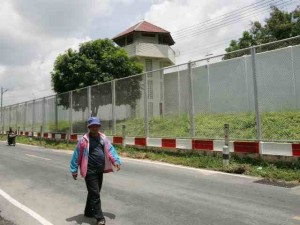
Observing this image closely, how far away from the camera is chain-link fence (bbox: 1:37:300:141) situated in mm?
11008

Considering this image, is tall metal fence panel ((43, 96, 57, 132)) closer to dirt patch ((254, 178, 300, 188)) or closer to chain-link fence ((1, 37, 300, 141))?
chain-link fence ((1, 37, 300, 141))

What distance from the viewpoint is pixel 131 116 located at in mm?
17516

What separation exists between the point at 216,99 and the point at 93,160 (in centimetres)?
787

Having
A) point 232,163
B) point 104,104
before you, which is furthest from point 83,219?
point 104,104

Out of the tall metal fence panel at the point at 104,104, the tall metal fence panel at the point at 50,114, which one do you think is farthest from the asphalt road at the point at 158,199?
the tall metal fence panel at the point at 50,114

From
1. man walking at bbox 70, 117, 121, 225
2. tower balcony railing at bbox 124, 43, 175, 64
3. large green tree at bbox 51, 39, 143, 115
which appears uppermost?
tower balcony railing at bbox 124, 43, 175, 64

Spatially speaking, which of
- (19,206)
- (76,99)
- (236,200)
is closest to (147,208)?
(236,200)

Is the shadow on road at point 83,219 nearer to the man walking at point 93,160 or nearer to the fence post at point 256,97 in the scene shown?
the man walking at point 93,160

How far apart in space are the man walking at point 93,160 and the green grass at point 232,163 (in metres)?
5.05

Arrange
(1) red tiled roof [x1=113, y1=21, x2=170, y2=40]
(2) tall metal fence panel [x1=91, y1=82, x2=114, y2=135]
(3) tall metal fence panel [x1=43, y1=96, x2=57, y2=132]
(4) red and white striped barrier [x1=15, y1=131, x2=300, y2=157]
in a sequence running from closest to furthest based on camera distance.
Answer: (4) red and white striped barrier [x1=15, y1=131, x2=300, y2=157] → (2) tall metal fence panel [x1=91, y1=82, x2=114, y2=135] → (3) tall metal fence panel [x1=43, y1=96, x2=57, y2=132] → (1) red tiled roof [x1=113, y1=21, x2=170, y2=40]

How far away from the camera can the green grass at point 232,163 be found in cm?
984

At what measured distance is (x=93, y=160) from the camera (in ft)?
20.4

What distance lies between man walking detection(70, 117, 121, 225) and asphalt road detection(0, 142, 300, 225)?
20.1 inches

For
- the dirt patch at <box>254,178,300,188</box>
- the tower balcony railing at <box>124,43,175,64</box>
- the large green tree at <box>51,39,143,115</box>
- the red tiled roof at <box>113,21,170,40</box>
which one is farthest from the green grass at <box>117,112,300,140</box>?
the red tiled roof at <box>113,21,170,40</box>
